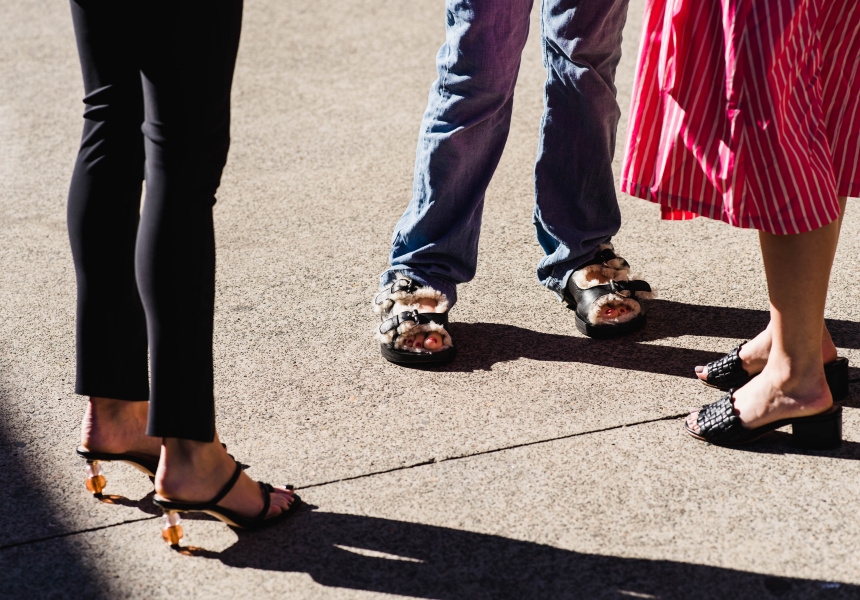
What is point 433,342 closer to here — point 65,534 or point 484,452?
point 484,452

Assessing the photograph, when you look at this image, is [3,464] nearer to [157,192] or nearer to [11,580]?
[11,580]

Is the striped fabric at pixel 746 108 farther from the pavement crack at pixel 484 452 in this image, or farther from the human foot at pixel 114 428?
the human foot at pixel 114 428

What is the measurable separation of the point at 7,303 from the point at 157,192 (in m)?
1.62

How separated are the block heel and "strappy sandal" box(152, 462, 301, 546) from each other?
1154 millimetres

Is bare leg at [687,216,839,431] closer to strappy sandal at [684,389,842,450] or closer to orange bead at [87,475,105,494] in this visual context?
strappy sandal at [684,389,842,450]

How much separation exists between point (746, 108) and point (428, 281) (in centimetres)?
107

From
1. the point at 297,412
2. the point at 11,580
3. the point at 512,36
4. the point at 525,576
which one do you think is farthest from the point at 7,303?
the point at 525,576

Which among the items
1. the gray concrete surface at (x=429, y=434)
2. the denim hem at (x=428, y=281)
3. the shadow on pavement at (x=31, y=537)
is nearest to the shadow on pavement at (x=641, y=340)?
the gray concrete surface at (x=429, y=434)

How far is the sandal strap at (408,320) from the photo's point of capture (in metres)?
2.59

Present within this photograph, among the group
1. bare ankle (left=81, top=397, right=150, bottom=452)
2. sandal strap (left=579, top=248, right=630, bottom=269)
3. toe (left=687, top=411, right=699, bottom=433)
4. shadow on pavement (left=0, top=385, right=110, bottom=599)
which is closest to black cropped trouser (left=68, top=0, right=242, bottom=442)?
bare ankle (left=81, top=397, right=150, bottom=452)

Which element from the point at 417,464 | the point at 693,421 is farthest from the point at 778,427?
the point at 417,464

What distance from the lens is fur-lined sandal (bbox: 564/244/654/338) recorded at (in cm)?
269

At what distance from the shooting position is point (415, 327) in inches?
101

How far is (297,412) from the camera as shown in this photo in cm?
238
